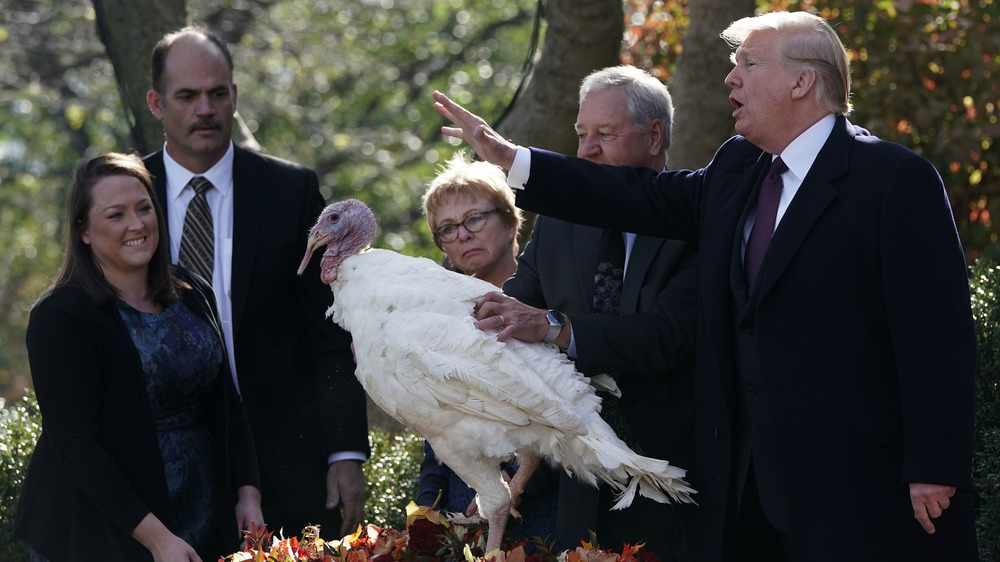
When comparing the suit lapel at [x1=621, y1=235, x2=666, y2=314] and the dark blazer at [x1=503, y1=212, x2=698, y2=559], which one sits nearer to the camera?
the dark blazer at [x1=503, y1=212, x2=698, y2=559]

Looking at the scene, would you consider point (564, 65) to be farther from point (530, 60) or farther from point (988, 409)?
point (988, 409)

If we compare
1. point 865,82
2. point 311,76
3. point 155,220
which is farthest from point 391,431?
point 311,76

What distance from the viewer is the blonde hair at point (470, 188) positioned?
4289 millimetres

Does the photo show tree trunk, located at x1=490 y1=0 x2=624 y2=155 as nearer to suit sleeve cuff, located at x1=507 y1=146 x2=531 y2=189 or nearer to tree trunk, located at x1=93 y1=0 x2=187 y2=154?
tree trunk, located at x1=93 y1=0 x2=187 y2=154

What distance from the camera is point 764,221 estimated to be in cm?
341

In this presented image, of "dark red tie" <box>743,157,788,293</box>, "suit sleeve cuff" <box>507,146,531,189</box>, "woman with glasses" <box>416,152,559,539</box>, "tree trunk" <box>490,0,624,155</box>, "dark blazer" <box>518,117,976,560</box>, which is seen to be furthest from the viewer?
"tree trunk" <box>490,0,624,155</box>

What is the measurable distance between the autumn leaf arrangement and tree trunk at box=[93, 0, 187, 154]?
4449 mm

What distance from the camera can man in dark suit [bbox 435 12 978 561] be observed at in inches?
119

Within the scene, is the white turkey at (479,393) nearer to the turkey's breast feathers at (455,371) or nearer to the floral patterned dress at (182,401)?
the turkey's breast feathers at (455,371)

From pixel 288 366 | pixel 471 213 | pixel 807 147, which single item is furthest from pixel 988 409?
pixel 288 366

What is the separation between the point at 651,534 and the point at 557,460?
495mm

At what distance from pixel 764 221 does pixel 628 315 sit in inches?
22.2

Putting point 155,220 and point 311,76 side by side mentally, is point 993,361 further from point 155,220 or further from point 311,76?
point 311,76

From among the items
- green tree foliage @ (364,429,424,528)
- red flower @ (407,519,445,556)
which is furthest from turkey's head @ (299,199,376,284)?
green tree foliage @ (364,429,424,528)
